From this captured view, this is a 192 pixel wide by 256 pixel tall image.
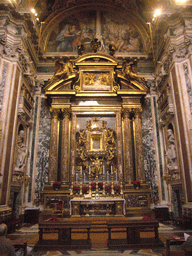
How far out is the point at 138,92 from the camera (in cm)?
1241

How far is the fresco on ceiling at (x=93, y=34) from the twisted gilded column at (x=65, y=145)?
495cm

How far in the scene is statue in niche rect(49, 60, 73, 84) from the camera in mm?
12516

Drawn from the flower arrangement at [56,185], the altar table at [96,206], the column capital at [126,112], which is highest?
the column capital at [126,112]

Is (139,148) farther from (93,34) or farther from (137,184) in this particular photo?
(93,34)

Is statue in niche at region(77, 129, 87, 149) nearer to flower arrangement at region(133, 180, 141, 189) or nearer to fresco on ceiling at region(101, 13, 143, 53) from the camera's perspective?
flower arrangement at region(133, 180, 141, 189)

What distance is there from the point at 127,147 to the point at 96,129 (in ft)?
6.29

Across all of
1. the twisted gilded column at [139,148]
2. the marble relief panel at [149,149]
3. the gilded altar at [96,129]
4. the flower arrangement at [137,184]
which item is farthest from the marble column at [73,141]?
the marble relief panel at [149,149]

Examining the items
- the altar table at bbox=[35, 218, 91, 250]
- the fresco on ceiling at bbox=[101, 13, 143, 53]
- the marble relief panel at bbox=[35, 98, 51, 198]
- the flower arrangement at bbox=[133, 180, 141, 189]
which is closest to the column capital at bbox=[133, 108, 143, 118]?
the flower arrangement at bbox=[133, 180, 141, 189]

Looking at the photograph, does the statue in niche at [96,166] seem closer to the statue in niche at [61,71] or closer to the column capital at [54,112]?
the column capital at [54,112]

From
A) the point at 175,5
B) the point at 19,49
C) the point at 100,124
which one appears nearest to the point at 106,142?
the point at 100,124

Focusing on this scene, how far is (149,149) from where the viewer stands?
12.6m

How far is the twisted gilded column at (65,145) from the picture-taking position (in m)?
11.4

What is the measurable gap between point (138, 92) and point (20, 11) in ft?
22.9

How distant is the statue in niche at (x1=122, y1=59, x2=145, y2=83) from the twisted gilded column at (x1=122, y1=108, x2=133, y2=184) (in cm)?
179
